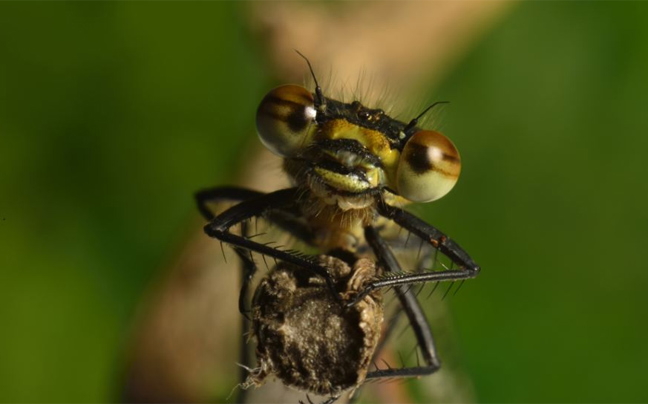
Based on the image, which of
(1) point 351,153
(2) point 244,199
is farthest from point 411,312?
(1) point 351,153

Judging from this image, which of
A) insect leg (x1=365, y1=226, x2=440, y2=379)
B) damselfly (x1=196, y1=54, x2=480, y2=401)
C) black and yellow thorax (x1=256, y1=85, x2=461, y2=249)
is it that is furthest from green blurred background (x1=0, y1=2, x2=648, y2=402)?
black and yellow thorax (x1=256, y1=85, x2=461, y2=249)

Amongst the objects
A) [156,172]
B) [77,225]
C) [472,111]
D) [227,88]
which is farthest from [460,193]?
[77,225]

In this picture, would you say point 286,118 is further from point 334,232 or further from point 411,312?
point 411,312

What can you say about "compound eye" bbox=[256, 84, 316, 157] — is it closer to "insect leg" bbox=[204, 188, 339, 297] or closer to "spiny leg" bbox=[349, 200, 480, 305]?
"insect leg" bbox=[204, 188, 339, 297]

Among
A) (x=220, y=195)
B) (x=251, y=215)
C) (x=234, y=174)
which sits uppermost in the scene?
(x=234, y=174)

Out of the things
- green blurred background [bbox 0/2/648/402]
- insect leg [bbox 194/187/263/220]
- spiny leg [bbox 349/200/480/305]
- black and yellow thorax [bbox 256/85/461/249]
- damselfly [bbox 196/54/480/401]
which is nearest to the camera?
damselfly [bbox 196/54/480/401]

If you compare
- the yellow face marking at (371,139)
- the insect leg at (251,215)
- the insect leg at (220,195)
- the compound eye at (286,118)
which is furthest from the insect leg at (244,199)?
Answer: the yellow face marking at (371,139)

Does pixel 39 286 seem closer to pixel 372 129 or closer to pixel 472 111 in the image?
pixel 372 129
